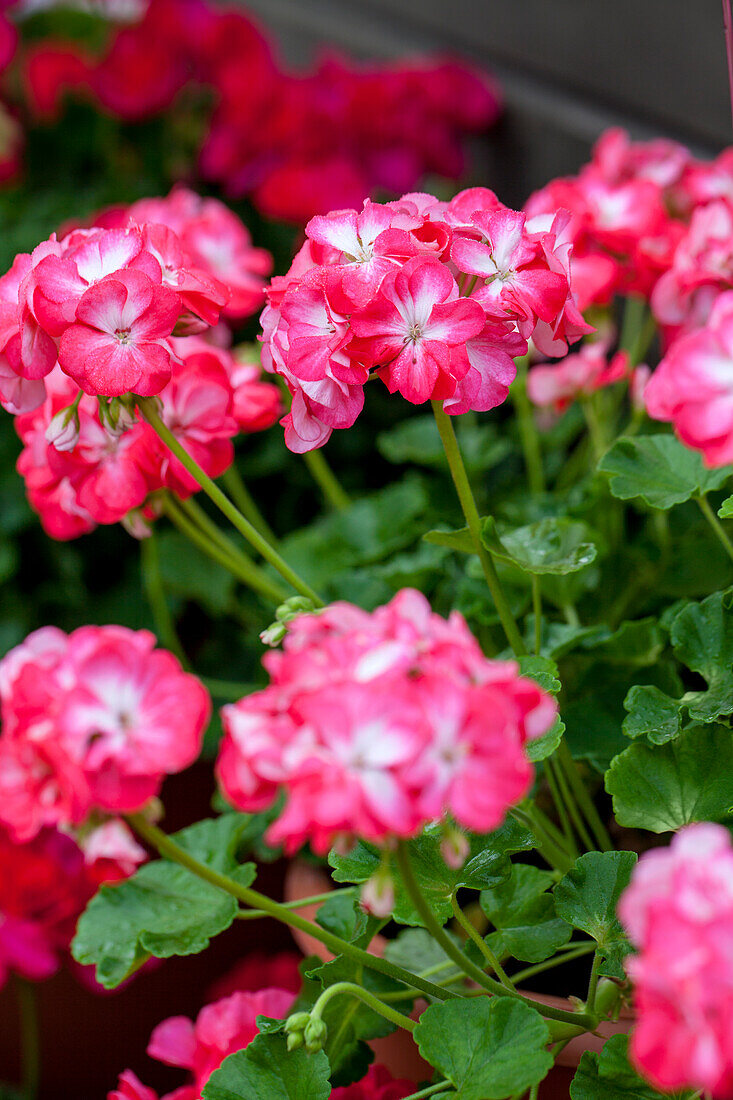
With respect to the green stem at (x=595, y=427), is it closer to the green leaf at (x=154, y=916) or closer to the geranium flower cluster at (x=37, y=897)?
the green leaf at (x=154, y=916)

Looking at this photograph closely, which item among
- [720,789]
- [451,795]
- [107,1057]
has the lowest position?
[107,1057]

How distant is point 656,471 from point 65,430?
334mm

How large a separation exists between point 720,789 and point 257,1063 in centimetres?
24

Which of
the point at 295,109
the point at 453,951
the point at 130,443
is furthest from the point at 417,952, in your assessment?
the point at 295,109

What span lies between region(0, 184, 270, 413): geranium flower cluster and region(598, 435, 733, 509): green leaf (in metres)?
0.25

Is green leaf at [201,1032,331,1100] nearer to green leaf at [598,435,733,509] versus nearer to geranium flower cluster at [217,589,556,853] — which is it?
geranium flower cluster at [217,589,556,853]

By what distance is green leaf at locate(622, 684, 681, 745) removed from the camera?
523 mm

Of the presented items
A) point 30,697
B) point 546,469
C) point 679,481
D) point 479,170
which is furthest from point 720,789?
point 479,170

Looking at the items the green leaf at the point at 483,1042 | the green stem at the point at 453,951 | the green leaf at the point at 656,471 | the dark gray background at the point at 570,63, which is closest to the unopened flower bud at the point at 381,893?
the green stem at the point at 453,951

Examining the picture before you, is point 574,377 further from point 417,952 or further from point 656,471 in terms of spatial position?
point 417,952

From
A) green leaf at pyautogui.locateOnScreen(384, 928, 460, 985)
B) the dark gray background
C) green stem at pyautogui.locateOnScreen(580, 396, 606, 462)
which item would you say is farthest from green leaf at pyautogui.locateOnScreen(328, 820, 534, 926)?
the dark gray background

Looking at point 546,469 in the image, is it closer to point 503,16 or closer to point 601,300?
point 601,300

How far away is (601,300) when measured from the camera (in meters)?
0.71

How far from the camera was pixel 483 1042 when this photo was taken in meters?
0.44
